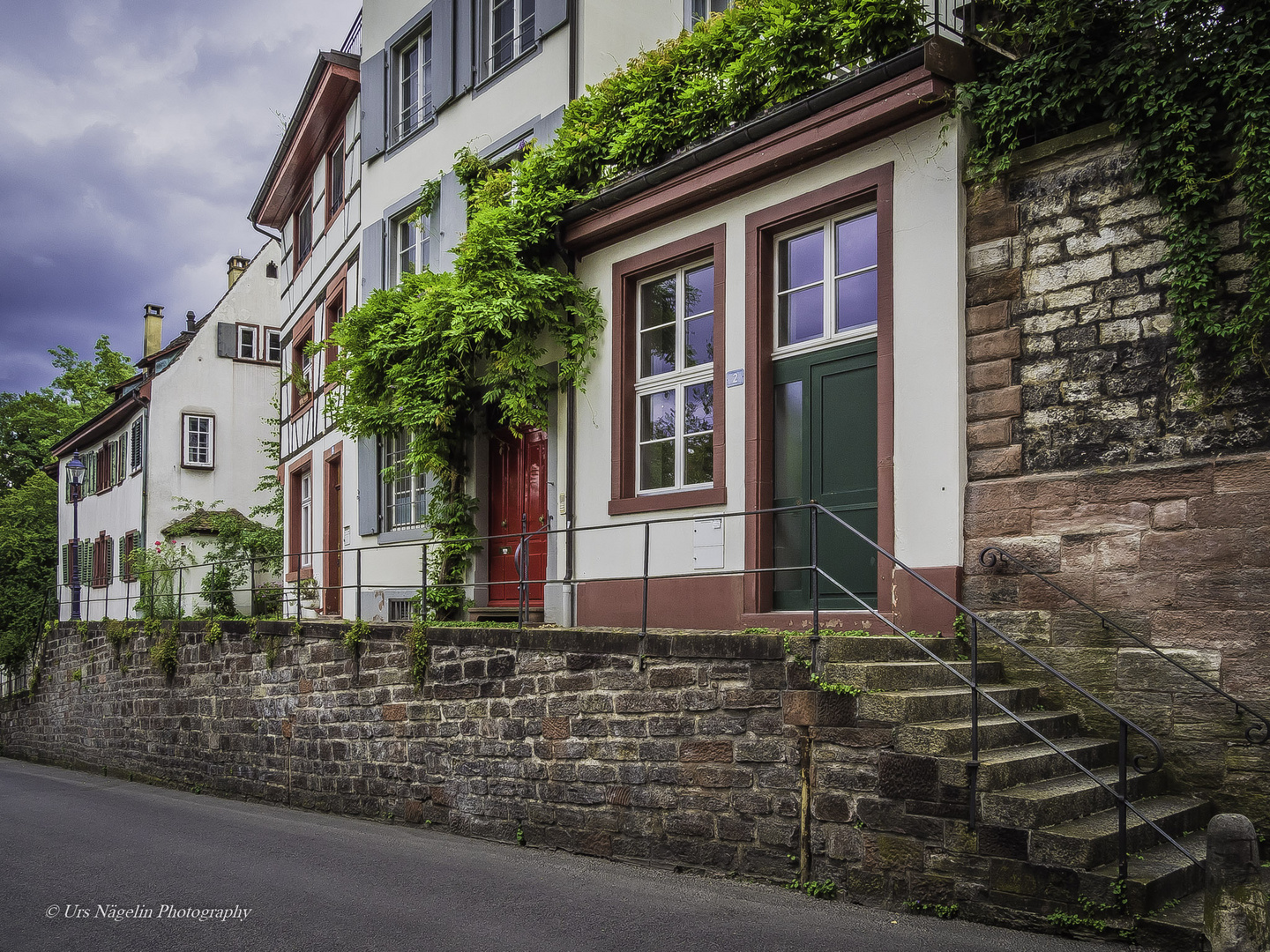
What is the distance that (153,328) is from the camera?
128 feet

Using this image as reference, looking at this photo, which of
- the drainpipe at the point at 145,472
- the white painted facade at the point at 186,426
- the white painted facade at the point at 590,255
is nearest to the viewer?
the white painted facade at the point at 590,255

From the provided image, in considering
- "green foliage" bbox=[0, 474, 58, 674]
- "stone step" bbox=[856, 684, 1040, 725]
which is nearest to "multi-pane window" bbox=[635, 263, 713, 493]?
"stone step" bbox=[856, 684, 1040, 725]

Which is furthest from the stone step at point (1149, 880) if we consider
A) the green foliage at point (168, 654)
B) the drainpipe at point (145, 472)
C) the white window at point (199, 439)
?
the white window at point (199, 439)

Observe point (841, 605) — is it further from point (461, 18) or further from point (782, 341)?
point (461, 18)

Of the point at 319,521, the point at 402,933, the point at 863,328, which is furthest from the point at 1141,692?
the point at 319,521

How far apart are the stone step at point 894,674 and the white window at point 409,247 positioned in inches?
381

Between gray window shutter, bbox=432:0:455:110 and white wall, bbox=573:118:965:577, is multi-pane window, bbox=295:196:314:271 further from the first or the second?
white wall, bbox=573:118:965:577

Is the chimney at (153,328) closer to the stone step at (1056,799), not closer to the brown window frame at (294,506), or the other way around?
the brown window frame at (294,506)

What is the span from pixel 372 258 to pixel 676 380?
722cm

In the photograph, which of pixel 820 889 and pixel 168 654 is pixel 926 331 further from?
pixel 168 654

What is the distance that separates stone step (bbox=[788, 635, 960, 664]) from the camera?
6906 mm

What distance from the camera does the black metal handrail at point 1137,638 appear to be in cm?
646

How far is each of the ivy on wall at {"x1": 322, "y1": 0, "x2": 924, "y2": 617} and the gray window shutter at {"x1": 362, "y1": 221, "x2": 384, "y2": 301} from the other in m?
1.37

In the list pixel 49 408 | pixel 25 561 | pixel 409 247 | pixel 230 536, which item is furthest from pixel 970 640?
pixel 49 408
